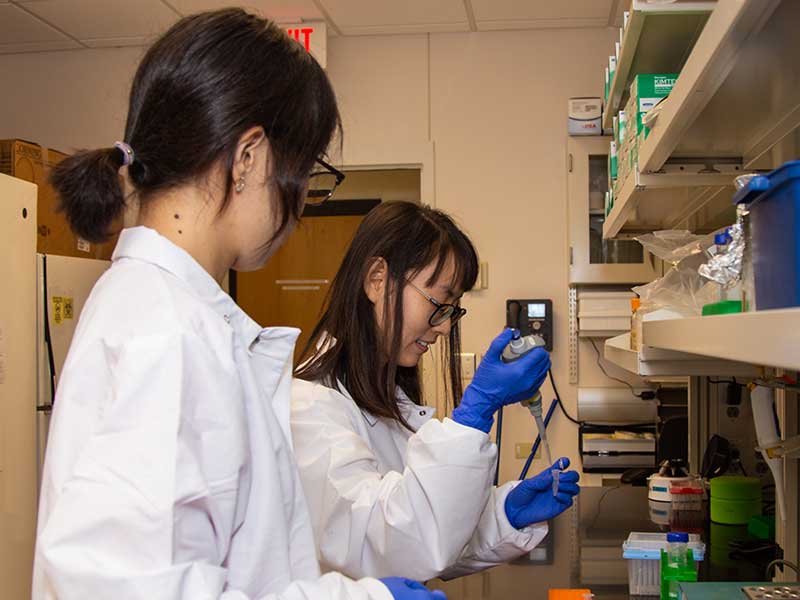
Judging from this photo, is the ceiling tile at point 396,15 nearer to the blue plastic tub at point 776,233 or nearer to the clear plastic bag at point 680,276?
the clear plastic bag at point 680,276

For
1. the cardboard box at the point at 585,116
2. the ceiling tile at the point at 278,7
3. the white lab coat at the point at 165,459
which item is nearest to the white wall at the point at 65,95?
the ceiling tile at the point at 278,7

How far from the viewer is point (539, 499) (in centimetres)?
159

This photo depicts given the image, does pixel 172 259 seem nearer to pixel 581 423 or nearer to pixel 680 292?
pixel 680 292

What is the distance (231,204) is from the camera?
2.80 ft

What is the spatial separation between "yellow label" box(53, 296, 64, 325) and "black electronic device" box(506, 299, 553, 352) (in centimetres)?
182

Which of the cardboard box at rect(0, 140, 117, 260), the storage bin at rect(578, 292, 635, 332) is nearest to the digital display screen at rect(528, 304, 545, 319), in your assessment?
the storage bin at rect(578, 292, 635, 332)

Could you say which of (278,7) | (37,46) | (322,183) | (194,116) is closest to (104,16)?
(37,46)

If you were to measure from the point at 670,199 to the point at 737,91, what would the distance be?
784 millimetres

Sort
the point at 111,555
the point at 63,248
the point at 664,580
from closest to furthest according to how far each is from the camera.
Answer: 1. the point at 111,555
2. the point at 664,580
3. the point at 63,248

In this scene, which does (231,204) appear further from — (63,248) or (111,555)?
(63,248)

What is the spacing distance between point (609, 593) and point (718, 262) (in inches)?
34.2

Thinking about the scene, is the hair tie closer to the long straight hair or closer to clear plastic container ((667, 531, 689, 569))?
the long straight hair

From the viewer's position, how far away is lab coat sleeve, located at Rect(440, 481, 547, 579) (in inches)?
60.5

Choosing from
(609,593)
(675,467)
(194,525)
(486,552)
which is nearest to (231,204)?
(194,525)
